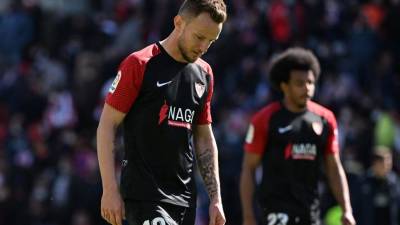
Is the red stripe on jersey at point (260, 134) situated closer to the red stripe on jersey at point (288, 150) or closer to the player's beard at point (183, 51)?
the red stripe on jersey at point (288, 150)

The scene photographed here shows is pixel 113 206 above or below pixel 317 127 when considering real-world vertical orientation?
below

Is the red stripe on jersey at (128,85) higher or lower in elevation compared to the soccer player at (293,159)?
higher

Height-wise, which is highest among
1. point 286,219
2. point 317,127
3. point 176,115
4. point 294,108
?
point 176,115

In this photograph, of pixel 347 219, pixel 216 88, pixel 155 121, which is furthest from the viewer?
pixel 216 88

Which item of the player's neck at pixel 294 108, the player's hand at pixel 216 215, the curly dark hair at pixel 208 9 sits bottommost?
the player's hand at pixel 216 215

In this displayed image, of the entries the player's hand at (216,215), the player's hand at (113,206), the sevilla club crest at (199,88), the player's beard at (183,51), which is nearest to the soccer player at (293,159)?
the player's hand at (216,215)

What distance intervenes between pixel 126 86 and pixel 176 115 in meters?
0.38

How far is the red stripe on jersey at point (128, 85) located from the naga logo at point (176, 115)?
209 millimetres

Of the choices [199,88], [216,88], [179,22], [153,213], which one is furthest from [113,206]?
[216,88]

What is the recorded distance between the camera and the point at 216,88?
1686 centimetres

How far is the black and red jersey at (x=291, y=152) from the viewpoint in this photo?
8367mm

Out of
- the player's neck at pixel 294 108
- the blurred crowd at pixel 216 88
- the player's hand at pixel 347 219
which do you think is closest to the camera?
the player's hand at pixel 347 219

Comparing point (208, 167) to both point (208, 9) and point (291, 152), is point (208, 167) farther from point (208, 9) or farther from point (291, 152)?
point (291, 152)

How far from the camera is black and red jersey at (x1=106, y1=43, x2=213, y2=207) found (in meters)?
6.25
